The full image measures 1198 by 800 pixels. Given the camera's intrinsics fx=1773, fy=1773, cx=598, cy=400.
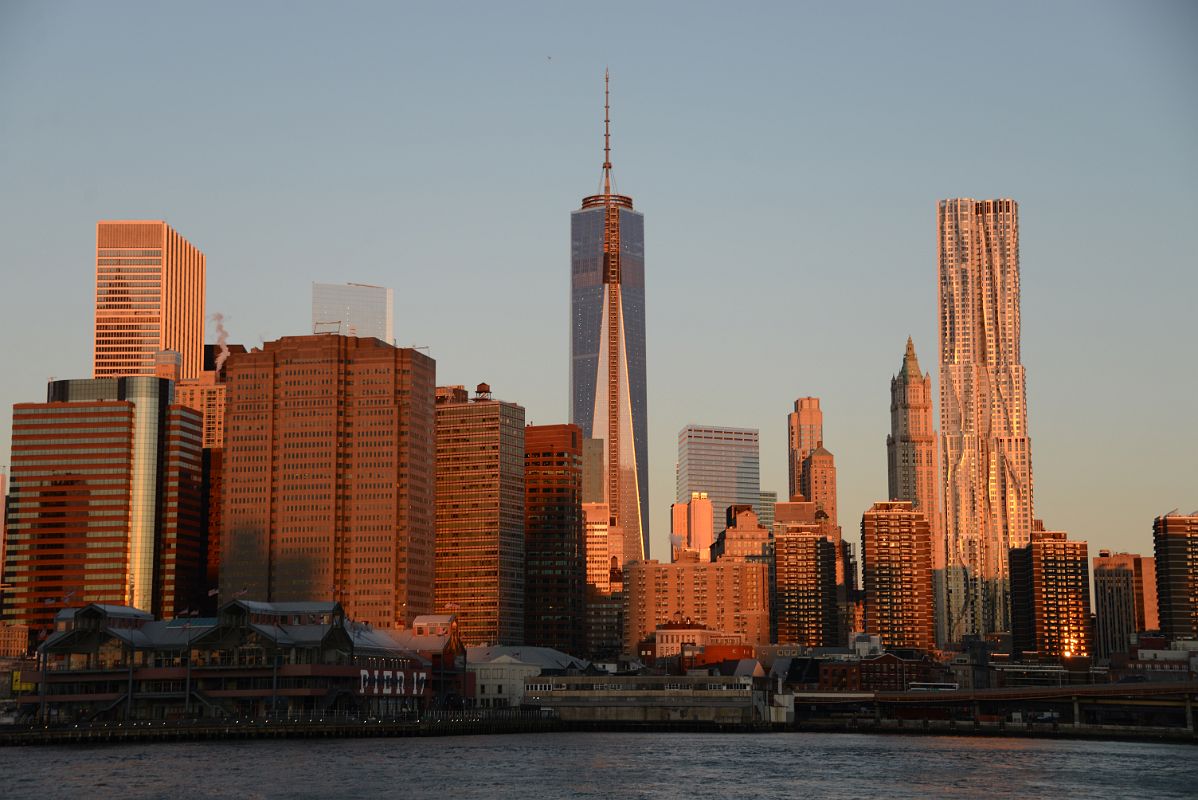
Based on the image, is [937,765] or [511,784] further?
[937,765]

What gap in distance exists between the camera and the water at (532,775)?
150m

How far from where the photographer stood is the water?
5925 inches

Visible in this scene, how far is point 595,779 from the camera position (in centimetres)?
16475

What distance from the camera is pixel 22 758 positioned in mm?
179750

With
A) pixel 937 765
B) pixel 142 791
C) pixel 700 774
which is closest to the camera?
pixel 142 791

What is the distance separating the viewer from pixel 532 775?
16750cm

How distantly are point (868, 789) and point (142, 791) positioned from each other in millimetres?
63381

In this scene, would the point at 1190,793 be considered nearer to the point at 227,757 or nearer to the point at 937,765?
the point at 937,765

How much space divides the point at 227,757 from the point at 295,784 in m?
29.8

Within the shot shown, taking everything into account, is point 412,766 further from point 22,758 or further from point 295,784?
point 22,758

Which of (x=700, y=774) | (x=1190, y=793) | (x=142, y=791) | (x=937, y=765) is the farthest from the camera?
(x=937, y=765)

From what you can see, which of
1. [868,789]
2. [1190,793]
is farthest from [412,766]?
[1190,793]

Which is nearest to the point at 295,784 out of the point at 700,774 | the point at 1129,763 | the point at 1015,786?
the point at 700,774

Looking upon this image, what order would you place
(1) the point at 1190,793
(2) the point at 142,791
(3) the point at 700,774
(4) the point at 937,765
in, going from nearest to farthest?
(2) the point at 142,791 < (1) the point at 1190,793 < (3) the point at 700,774 < (4) the point at 937,765
